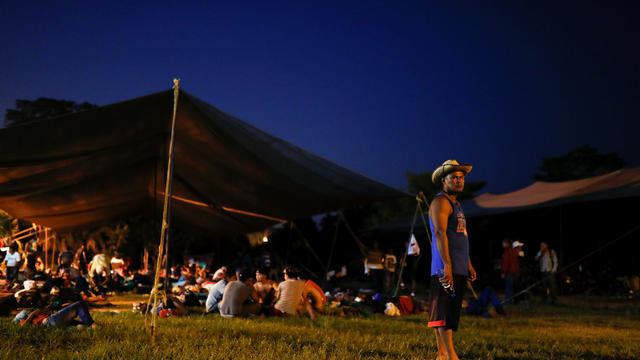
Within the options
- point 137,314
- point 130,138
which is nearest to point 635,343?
point 137,314

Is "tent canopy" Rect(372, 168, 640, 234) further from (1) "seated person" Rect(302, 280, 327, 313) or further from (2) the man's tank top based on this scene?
(2) the man's tank top

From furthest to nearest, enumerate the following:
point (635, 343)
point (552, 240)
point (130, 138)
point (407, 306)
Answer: point (552, 240) < point (407, 306) < point (130, 138) < point (635, 343)

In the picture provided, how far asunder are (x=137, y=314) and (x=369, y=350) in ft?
12.5

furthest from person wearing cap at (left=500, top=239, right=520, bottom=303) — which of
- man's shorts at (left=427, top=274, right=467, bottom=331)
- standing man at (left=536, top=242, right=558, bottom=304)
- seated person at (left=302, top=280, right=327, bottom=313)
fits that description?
man's shorts at (left=427, top=274, right=467, bottom=331)

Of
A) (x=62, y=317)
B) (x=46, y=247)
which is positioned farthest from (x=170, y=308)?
(x=46, y=247)

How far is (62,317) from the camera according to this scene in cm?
521

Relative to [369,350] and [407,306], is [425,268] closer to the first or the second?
[407,306]

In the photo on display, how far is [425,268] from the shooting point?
21.1 meters

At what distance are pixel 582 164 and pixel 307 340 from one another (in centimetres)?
3133

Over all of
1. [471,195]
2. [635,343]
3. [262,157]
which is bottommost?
[635,343]

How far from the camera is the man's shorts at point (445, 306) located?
361 cm

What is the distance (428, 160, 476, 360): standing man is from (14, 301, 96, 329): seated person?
3715mm

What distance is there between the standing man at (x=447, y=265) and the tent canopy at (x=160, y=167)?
4.06m

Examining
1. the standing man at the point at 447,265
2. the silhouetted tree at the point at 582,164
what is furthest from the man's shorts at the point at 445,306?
the silhouetted tree at the point at 582,164
